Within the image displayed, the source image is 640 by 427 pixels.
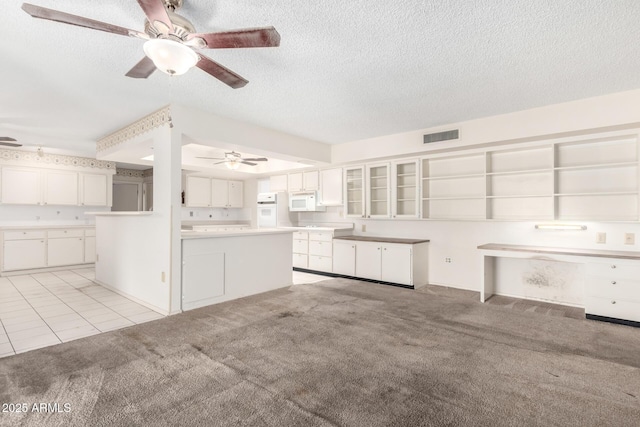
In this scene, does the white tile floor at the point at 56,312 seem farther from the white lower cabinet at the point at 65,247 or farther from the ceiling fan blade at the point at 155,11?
the ceiling fan blade at the point at 155,11

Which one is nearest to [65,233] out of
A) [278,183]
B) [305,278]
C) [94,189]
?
[94,189]

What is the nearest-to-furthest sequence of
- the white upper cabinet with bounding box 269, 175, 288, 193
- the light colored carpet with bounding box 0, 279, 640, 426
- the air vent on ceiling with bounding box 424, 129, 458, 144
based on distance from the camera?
the light colored carpet with bounding box 0, 279, 640, 426
the air vent on ceiling with bounding box 424, 129, 458, 144
the white upper cabinet with bounding box 269, 175, 288, 193

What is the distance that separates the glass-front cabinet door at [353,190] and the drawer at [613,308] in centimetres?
352

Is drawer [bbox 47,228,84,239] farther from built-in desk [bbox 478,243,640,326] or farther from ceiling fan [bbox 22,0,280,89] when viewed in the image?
built-in desk [bbox 478,243,640,326]

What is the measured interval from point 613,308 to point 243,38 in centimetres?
445

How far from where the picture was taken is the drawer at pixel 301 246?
21.2 feet

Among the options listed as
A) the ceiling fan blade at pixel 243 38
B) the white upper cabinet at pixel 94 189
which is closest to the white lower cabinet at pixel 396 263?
the ceiling fan blade at pixel 243 38

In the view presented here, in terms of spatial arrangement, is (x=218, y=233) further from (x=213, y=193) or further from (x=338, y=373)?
(x=213, y=193)

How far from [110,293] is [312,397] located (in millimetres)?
4017

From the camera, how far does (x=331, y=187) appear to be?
20.9 feet

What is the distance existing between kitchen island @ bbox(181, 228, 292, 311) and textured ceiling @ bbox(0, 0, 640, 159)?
166 centimetres

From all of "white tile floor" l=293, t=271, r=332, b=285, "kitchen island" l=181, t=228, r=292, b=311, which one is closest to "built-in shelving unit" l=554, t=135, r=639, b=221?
"white tile floor" l=293, t=271, r=332, b=285

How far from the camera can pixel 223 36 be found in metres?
1.82

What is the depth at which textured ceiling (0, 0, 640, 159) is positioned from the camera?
2045mm
